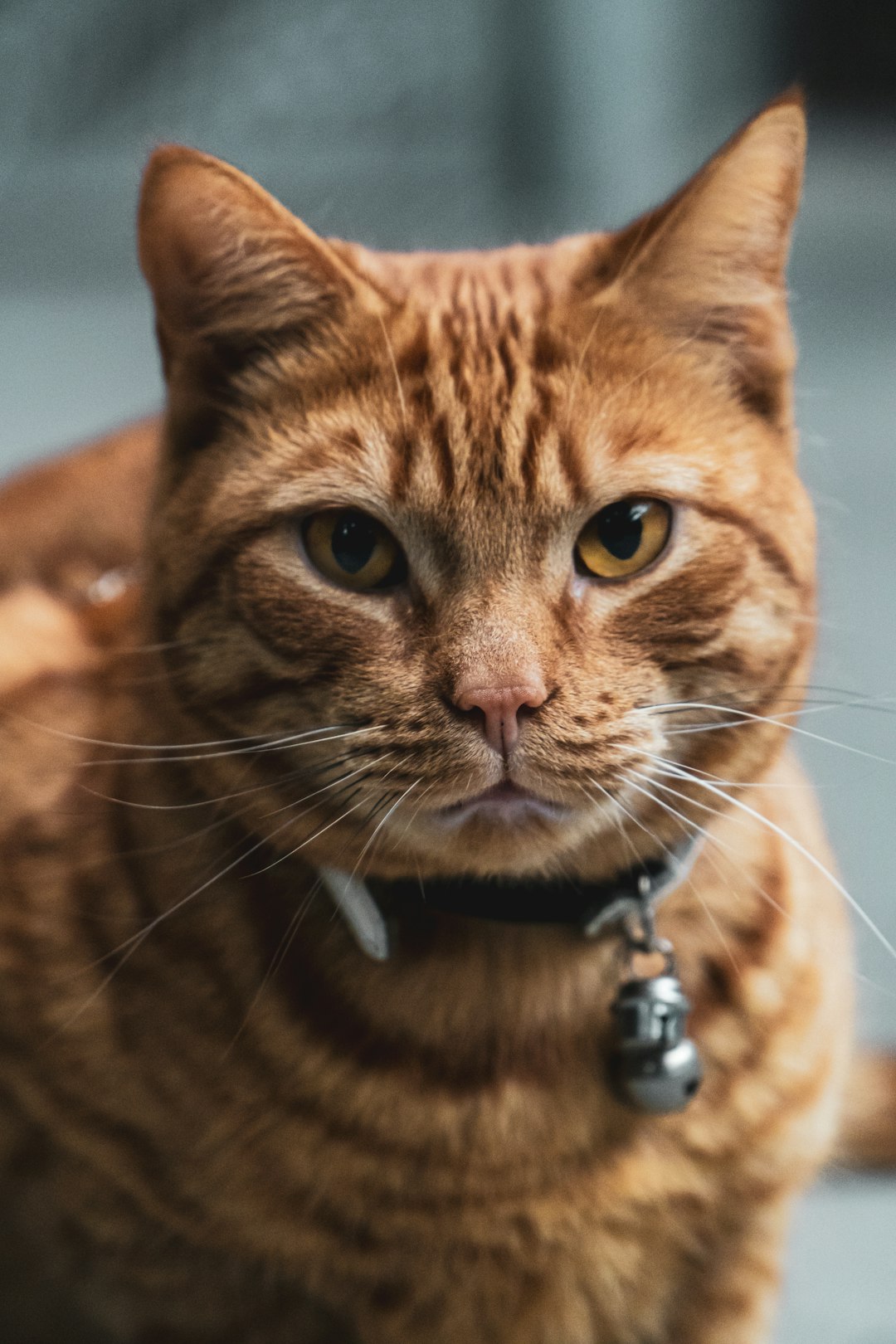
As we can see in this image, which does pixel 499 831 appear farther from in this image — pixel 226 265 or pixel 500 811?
pixel 226 265

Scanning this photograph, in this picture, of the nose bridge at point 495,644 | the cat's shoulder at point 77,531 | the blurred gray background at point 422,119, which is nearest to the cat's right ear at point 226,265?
the nose bridge at point 495,644

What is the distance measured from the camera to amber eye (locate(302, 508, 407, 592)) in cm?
91

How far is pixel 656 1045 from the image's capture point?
967 mm

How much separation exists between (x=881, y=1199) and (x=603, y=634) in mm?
823

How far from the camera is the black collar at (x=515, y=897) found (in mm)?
987

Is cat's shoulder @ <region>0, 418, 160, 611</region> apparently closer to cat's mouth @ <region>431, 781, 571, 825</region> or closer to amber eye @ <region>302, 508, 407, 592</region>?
amber eye @ <region>302, 508, 407, 592</region>

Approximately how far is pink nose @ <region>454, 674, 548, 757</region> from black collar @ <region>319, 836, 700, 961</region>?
0.18 m

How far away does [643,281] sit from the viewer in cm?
95

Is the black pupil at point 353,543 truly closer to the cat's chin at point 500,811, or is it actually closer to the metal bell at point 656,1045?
the cat's chin at point 500,811

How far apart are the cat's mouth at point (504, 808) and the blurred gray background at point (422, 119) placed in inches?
86.9

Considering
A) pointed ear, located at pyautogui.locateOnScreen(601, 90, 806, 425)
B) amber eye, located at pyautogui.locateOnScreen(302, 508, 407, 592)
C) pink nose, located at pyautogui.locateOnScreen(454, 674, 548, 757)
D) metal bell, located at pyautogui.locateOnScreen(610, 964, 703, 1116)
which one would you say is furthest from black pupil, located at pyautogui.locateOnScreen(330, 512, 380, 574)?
metal bell, located at pyautogui.locateOnScreen(610, 964, 703, 1116)

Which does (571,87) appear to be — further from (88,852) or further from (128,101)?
(88,852)

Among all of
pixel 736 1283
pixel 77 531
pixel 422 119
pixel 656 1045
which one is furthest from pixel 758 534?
pixel 422 119


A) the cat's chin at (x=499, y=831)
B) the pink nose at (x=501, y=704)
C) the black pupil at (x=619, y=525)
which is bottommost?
the cat's chin at (x=499, y=831)
